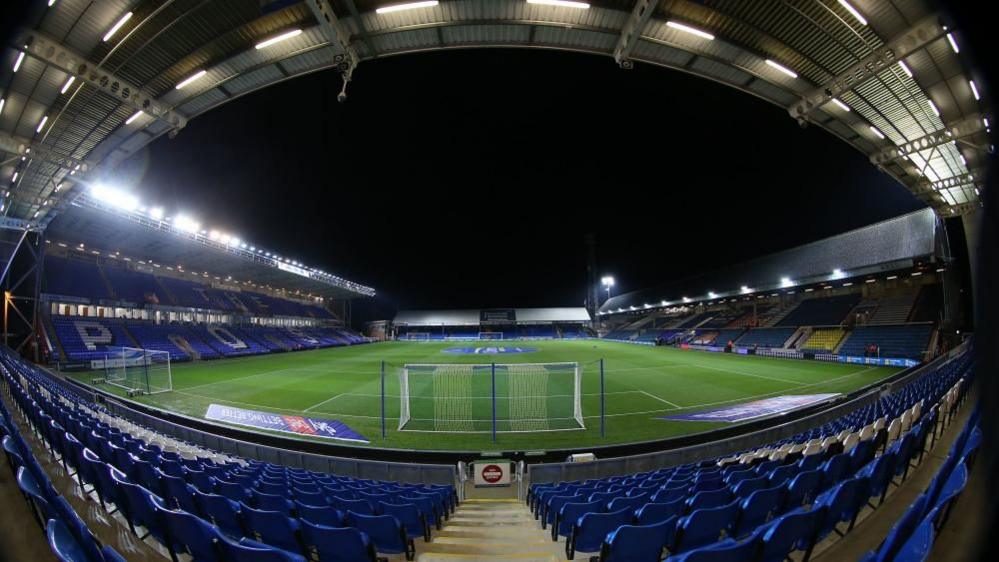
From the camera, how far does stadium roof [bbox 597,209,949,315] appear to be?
23.7 meters

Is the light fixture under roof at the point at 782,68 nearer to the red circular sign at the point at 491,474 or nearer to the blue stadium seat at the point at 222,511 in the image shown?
the red circular sign at the point at 491,474

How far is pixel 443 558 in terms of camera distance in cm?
400

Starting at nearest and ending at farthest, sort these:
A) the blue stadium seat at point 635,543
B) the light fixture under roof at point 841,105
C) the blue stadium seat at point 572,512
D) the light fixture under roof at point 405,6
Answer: the blue stadium seat at point 635,543
the blue stadium seat at point 572,512
the light fixture under roof at point 405,6
the light fixture under roof at point 841,105

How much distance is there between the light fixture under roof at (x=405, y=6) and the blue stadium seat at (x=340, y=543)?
8575 millimetres

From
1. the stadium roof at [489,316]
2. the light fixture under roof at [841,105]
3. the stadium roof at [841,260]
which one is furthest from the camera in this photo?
the stadium roof at [489,316]

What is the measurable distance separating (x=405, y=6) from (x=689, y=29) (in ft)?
19.2

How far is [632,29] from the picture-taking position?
7.29 m

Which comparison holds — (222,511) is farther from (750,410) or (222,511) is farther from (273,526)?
(750,410)

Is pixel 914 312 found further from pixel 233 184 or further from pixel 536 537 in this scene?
pixel 233 184

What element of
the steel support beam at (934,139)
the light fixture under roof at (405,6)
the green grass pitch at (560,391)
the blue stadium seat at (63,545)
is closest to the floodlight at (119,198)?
the green grass pitch at (560,391)

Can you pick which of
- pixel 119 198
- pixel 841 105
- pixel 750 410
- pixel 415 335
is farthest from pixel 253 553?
pixel 415 335

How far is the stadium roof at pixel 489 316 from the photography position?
255 feet

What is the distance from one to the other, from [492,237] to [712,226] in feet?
99.4

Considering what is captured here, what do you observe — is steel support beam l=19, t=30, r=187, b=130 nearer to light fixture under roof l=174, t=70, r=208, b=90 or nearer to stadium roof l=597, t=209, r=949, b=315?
light fixture under roof l=174, t=70, r=208, b=90
